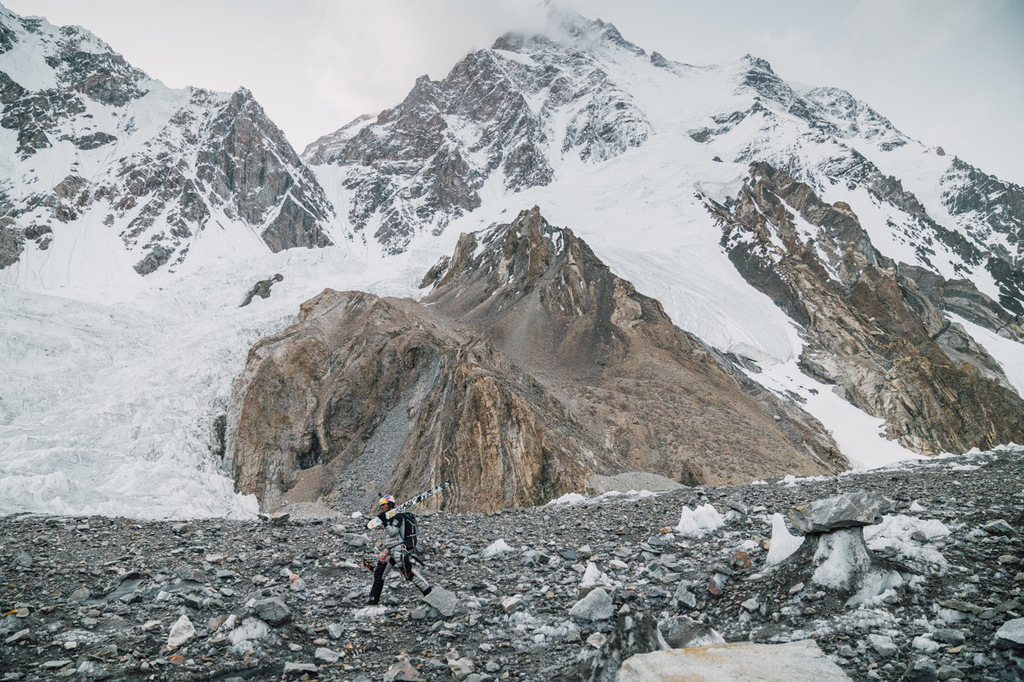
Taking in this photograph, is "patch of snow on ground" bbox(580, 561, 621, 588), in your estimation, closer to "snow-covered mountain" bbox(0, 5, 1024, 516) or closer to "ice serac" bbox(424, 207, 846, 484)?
"snow-covered mountain" bbox(0, 5, 1024, 516)

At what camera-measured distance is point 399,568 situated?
8.36 metres

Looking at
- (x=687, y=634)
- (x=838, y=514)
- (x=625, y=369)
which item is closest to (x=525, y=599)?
(x=687, y=634)

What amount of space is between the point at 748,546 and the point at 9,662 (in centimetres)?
887

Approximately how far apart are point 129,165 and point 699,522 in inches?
5883

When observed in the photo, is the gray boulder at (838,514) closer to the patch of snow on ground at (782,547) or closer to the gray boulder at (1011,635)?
the patch of snow on ground at (782,547)

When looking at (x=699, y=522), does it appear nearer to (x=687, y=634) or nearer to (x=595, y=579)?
(x=595, y=579)

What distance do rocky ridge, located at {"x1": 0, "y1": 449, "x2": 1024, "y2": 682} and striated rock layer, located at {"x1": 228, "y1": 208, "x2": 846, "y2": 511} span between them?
16635mm

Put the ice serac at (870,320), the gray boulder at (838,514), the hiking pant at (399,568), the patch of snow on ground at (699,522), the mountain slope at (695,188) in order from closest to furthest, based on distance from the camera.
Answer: the gray boulder at (838,514) < the hiking pant at (399,568) < the patch of snow on ground at (699,522) < the ice serac at (870,320) < the mountain slope at (695,188)

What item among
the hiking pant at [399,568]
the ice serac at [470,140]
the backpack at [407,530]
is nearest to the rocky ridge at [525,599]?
the hiking pant at [399,568]

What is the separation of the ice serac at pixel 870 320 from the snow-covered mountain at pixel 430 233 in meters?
0.39

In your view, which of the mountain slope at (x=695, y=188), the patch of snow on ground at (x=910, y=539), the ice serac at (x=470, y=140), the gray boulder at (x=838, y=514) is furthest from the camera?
the ice serac at (x=470, y=140)

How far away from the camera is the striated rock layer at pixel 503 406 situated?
2744cm

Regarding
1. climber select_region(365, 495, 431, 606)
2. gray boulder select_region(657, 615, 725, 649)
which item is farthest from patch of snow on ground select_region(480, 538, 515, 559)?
gray boulder select_region(657, 615, 725, 649)

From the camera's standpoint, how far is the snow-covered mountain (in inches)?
1620
